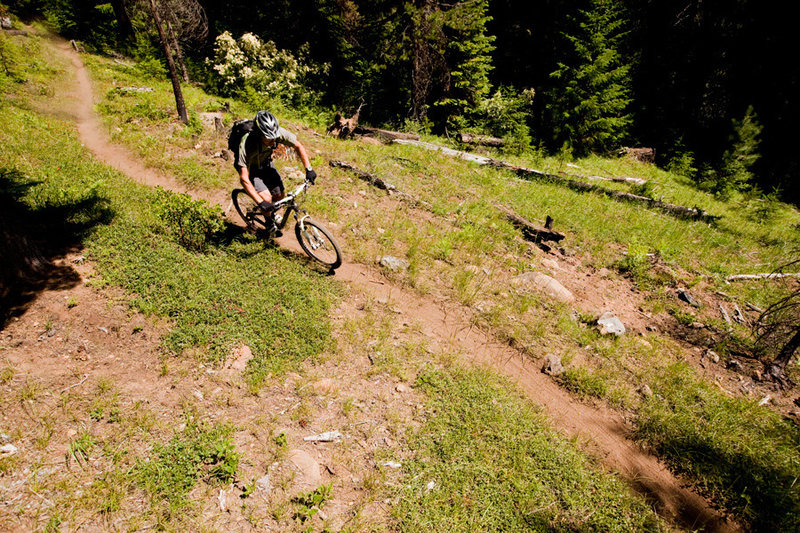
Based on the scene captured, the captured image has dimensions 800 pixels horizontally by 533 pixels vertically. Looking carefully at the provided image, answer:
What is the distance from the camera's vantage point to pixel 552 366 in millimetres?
5566

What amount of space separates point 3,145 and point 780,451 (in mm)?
17079

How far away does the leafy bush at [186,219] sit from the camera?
21.6 ft

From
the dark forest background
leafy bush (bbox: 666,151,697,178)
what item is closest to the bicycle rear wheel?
the dark forest background

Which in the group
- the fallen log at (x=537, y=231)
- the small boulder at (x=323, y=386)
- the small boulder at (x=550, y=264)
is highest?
the fallen log at (x=537, y=231)

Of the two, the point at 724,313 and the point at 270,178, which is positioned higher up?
the point at 270,178

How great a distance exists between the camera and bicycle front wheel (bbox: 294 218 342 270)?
6634 millimetres

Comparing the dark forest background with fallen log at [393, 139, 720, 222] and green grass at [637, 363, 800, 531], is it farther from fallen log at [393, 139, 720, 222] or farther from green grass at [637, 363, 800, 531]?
green grass at [637, 363, 800, 531]

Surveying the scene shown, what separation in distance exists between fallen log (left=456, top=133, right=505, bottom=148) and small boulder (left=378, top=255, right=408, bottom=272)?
13.1 metres

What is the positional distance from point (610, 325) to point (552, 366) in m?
2.00

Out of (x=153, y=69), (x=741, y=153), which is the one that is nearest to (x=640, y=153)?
(x=741, y=153)

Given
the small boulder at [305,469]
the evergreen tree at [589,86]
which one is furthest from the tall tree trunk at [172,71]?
the evergreen tree at [589,86]

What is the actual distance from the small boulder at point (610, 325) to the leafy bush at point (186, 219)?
7.70 metres

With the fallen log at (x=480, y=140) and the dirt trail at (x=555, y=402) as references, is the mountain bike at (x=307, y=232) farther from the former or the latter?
the fallen log at (x=480, y=140)

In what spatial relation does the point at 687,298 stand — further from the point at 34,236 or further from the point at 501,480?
the point at 34,236
